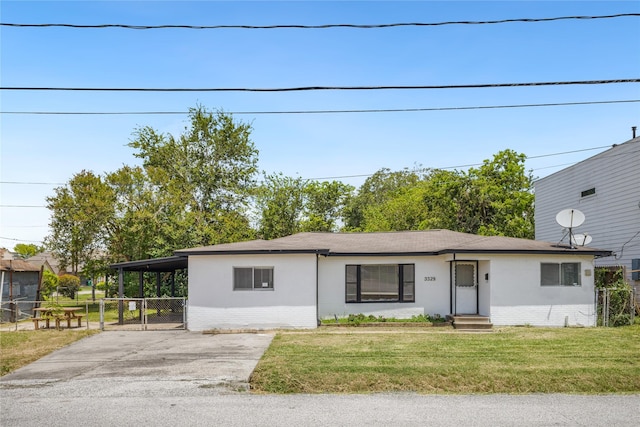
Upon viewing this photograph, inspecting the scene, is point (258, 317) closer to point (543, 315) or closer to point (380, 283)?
point (380, 283)

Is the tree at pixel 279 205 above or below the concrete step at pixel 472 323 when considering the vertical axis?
above

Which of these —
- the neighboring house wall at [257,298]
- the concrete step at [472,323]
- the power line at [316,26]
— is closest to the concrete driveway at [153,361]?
the neighboring house wall at [257,298]

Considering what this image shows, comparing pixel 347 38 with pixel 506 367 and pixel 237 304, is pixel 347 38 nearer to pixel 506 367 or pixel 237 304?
pixel 506 367

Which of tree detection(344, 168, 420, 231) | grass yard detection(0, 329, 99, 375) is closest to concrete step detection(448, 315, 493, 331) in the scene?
grass yard detection(0, 329, 99, 375)

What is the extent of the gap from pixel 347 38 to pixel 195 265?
31.6ft

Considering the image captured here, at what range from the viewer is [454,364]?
422 inches

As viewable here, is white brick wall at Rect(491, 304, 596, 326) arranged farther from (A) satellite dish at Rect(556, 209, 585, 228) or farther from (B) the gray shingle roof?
(A) satellite dish at Rect(556, 209, 585, 228)

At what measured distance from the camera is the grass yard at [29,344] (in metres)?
12.1

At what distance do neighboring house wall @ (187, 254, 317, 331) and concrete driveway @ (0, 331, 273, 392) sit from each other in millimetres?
1320

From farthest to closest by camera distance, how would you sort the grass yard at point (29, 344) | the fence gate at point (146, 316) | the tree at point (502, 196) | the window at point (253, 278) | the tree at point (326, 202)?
the tree at point (326, 202) → the tree at point (502, 196) → the fence gate at point (146, 316) → the window at point (253, 278) → the grass yard at point (29, 344)

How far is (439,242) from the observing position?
19922 millimetres

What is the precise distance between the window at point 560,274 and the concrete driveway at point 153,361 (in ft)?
31.9

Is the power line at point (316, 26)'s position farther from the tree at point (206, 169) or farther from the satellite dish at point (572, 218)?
the tree at point (206, 169)

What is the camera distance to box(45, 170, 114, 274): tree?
110ft
